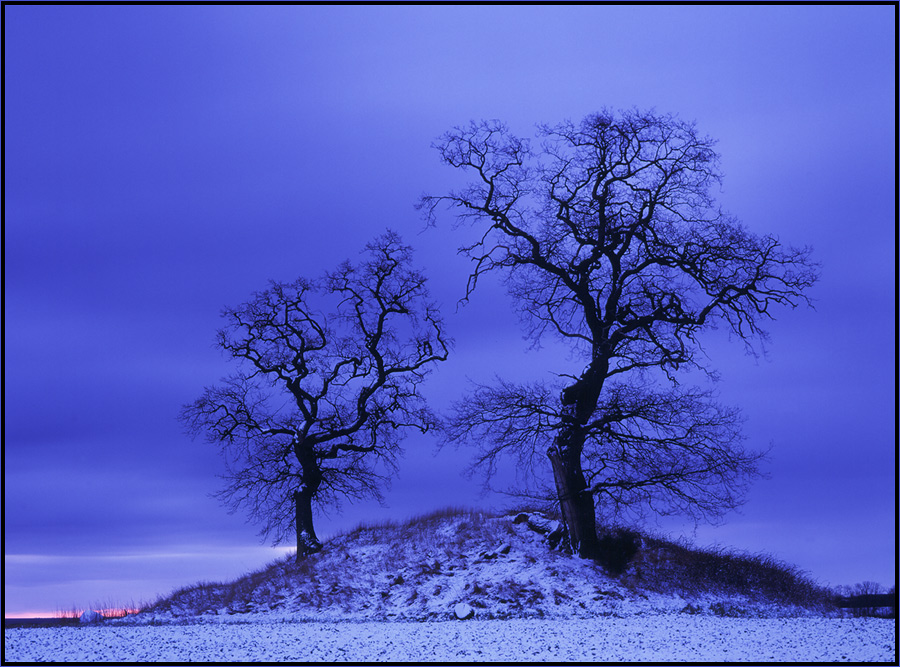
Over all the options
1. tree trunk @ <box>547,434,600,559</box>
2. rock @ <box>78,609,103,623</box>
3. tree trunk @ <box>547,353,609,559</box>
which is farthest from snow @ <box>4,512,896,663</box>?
tree trunk @ <box>547,353,609,559</box>

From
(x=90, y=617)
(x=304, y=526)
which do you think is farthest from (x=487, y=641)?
(x=304, y=526)

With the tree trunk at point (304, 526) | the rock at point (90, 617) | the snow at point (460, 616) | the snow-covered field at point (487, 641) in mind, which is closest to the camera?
the snow-covered field at point (487, 641)

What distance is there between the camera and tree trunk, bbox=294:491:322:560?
28312mm

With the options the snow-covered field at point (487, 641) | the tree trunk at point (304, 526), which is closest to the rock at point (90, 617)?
the snow-covered field at point (487, 641)

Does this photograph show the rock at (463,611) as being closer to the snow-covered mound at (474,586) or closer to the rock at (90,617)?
the snow-covered mound at (474,586)

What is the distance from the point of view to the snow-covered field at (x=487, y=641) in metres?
13.9

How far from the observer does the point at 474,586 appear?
21516 millimetres

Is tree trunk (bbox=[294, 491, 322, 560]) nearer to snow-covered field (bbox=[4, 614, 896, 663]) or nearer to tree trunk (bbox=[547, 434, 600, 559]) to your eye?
tree trunk (bbox=[547, 434, 600, 559])

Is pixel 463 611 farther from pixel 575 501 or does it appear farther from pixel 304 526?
pixel 304 526

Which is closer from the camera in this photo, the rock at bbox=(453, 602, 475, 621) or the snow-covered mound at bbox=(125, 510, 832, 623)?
the rock at bbox=(453, 602, 475, 621)

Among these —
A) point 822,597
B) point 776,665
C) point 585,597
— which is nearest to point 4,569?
Answer: point 585,597

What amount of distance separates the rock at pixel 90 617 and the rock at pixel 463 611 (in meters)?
9.77

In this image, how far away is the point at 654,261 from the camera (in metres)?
24.6

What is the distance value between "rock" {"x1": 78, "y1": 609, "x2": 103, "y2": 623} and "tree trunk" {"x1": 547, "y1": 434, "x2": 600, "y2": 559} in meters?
12.8
